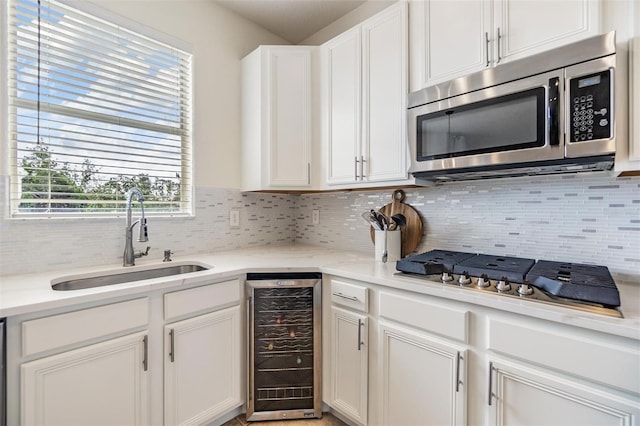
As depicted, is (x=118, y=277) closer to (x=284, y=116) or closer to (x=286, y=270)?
(x=286, y=270)

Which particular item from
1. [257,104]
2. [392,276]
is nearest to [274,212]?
[257,104]

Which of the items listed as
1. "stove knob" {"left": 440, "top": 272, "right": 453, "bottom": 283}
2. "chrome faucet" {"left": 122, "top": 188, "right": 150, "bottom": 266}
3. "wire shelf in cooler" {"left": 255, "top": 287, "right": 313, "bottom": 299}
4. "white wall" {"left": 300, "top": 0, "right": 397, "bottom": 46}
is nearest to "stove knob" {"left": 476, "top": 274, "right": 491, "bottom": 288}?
"stove knob" {"left": 440, "top": 272, "right": 453, "bottom": 283}

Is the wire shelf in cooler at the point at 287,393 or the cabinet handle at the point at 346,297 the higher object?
the cabinet handle at the point at 346,297

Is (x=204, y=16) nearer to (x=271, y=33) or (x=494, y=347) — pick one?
(x=271, y=33)

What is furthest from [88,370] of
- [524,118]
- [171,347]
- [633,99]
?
[633,99]

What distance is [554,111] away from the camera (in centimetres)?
121

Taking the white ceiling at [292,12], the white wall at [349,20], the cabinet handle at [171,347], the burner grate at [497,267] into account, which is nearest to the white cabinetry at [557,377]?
the burner grate at [497,267]

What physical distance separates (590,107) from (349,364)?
5.14ft

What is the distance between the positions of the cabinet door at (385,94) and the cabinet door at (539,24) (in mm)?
493

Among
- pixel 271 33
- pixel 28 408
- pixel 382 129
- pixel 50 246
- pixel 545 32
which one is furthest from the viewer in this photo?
pixel 271 33

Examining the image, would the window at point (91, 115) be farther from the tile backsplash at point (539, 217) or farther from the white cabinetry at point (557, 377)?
the white cabinetry at point (557, 377)

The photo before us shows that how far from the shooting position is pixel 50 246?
1.60 metres

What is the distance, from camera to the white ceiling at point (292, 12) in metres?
2.28

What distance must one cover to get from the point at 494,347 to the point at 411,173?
92cm
